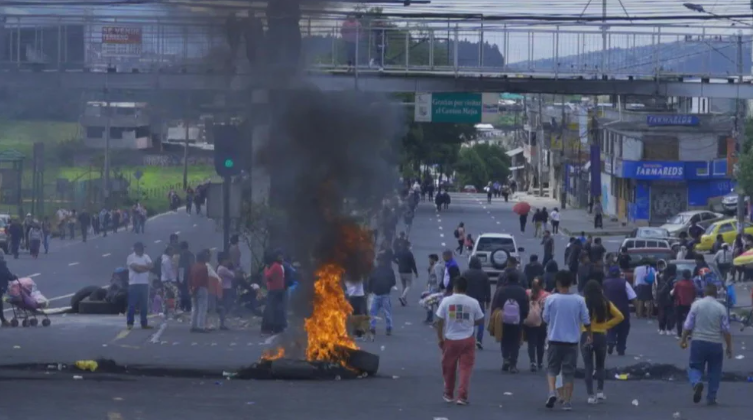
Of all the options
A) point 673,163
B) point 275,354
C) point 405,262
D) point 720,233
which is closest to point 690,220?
point 720,233

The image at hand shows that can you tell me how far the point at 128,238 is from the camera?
161 ft

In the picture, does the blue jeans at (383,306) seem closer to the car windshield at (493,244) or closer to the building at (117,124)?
the building at (117,124)

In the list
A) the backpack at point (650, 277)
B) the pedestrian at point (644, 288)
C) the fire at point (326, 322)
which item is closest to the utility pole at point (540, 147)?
the pedestrian at point (644, 288)

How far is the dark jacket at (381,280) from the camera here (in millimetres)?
22734

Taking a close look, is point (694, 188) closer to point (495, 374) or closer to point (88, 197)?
point (88, 197)

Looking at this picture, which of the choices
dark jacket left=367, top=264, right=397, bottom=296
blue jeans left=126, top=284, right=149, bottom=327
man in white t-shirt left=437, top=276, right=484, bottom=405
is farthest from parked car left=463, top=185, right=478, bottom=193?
man in white t-shirt left=437, top=276, right=484, bottom=405

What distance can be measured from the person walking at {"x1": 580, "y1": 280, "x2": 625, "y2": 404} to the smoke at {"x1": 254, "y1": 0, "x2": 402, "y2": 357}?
316 cm

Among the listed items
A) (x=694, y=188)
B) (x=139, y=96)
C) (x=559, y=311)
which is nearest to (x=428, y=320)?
(x=139, y=96)

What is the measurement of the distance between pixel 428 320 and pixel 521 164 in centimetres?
9878

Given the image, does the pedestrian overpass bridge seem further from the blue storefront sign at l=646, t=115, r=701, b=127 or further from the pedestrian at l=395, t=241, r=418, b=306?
the blue storefront sign at l=646, t=115, r=701, b=127

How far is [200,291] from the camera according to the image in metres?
22.2

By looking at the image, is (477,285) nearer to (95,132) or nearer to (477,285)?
(477,285)

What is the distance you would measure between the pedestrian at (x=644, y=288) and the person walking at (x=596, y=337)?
12.0m

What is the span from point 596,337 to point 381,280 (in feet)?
28.2
